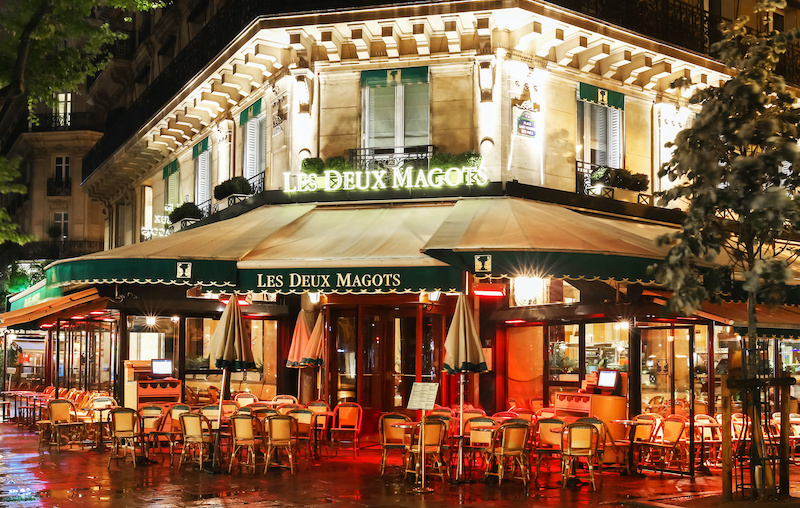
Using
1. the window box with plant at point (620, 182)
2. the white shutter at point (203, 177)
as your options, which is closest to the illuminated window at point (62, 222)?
the white shutter at point (203, 177)

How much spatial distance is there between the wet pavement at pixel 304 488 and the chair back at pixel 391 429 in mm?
483

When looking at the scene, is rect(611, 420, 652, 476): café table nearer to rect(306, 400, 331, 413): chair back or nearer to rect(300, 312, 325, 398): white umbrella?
rect(306, 400, 331, 413): chair back

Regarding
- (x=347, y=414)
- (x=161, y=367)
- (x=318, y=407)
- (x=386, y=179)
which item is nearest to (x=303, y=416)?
(x=318, y=407)

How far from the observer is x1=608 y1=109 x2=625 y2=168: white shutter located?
55.0 feet

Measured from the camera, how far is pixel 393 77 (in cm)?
1585

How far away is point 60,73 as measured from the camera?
14.1 metres

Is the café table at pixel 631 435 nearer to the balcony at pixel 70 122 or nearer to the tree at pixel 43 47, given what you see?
the tree at pixel 43 47

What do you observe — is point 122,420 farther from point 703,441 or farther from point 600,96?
point 600,96

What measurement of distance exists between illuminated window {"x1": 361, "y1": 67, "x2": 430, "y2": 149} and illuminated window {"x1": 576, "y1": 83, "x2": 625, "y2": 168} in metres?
2.98

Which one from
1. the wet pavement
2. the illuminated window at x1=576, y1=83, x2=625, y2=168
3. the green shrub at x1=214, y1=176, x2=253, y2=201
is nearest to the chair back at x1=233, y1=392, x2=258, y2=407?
the wet pavement

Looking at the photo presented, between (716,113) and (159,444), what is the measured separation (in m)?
10.6

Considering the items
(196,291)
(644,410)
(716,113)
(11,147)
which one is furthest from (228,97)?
(11,147)

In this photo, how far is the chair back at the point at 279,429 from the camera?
12.6 m

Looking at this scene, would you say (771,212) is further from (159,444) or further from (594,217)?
(159,444)
